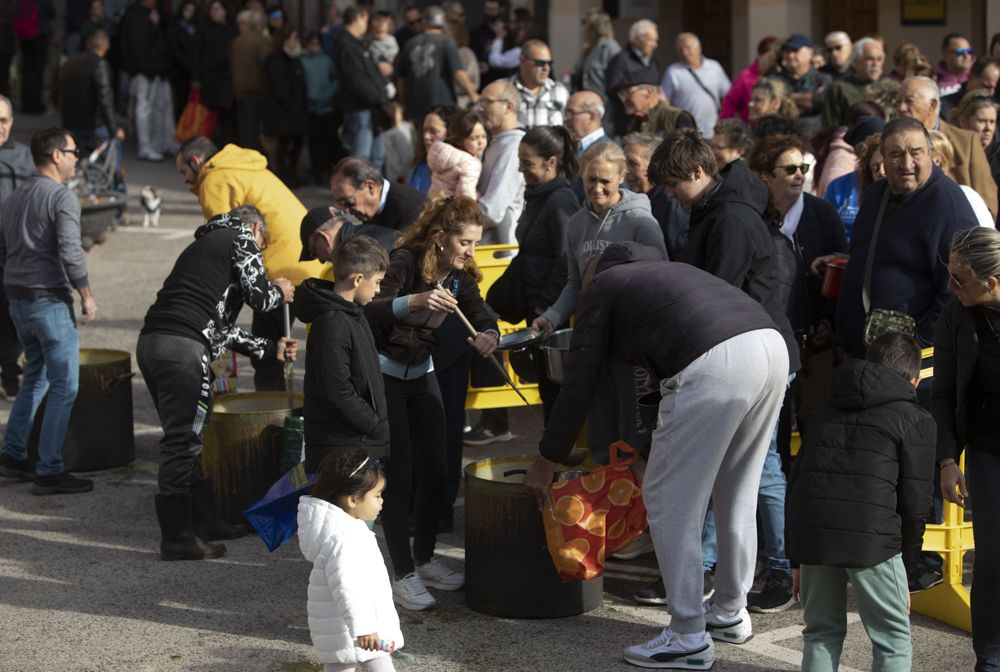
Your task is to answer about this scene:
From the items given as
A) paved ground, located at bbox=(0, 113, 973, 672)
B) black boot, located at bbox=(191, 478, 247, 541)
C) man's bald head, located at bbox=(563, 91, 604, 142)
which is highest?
man's bald head, located at bbox=(563, 91, 604, 142)

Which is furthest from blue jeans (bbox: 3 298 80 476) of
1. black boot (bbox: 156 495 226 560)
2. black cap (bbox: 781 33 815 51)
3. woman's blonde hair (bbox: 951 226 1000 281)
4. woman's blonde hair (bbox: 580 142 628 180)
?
black cap (bbox: 781 33 815 51)

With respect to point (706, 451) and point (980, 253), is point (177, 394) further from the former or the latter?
point (980, 253)

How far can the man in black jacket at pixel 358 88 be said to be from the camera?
55.1ft

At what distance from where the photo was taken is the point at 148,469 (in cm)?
887

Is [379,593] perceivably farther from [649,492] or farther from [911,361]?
[911,361]

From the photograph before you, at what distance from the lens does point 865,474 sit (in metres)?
5.10

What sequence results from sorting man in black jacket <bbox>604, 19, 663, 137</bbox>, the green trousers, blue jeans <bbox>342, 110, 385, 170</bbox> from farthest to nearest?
blue jeans <bbox>342, 110, 385, 170</bbox> < man in black jacket <bbox>604, 19, 663, 137</bbox> < the green trousers

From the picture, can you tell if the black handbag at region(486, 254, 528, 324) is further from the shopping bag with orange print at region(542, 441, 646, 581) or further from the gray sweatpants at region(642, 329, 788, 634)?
the gray sweatpants at region(642, 329, 788, 634)

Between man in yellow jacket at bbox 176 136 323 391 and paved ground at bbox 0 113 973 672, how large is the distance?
5.45 feet

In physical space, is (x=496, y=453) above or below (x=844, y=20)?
below

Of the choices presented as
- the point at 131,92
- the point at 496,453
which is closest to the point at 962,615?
the point at 496,453

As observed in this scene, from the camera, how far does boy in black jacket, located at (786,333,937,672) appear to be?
5102 mm

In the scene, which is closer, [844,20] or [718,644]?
[718,644]

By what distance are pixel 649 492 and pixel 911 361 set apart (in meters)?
1.12
